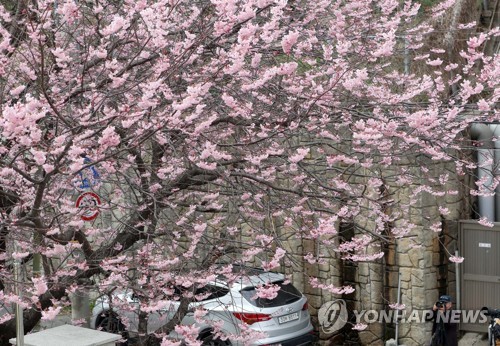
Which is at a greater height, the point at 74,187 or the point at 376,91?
the point at 376,91

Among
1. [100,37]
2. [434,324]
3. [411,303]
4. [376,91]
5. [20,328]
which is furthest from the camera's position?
[411,303]

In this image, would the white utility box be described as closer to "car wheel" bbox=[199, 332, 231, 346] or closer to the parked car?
the parked car

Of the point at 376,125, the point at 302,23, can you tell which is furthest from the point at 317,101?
the point at 302,23

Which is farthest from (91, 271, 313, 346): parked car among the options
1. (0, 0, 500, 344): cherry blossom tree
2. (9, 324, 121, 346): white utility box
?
(9, 324, 121, 346): white utility box

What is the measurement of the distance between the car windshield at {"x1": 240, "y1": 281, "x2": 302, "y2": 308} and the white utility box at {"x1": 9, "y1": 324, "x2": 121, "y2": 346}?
5.97 m

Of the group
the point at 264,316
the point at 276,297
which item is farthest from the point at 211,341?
the point at 276,297

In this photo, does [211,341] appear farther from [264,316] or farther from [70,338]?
[70,338]

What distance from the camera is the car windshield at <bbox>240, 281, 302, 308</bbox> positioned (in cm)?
1287

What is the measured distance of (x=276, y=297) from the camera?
13.0 m

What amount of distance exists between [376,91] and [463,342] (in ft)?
16.8

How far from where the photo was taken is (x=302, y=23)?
9688 mm

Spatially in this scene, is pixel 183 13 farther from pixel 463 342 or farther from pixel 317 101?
pixel 463 342

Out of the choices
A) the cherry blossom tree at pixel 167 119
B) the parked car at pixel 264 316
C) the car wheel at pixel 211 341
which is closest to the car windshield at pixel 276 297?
the parked car at pixel 264 316

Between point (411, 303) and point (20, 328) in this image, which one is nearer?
point (20, 328)
